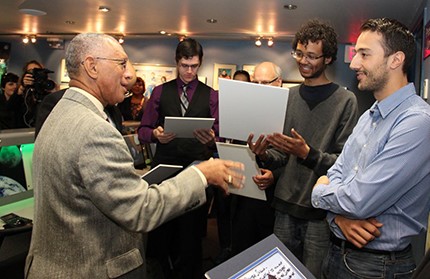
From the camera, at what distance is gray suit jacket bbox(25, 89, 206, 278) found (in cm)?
111

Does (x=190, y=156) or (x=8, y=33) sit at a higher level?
(x=8, y=33)

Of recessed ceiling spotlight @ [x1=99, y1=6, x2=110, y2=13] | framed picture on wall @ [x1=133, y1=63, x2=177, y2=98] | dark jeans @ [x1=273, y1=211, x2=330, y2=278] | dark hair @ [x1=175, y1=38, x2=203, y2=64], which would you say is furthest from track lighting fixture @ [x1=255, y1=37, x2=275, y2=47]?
dark jeans @ [x1=273, y1=211, x2=330, y2=278]

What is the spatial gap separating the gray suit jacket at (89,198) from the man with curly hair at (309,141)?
65 cm

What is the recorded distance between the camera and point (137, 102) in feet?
15.6

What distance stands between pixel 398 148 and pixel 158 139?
1.56 metres

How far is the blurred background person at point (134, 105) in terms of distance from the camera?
4.37 m

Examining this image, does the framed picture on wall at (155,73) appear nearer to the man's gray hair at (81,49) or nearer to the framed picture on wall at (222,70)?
the framed picture on wall at (222,70)

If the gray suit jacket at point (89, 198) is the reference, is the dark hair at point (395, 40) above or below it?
above

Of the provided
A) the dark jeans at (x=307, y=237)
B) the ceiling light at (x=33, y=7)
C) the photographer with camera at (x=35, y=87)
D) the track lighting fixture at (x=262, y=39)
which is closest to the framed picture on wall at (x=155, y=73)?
the track lighting fixture at (x=262, y=39)

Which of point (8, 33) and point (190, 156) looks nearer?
point (190, 156)

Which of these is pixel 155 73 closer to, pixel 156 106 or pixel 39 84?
pixel 39 84

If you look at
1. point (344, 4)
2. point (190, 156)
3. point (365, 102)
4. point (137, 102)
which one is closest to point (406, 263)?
point (190, 156)

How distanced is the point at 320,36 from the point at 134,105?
323 centimetres

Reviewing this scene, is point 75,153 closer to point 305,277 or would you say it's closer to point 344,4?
point 305,277
